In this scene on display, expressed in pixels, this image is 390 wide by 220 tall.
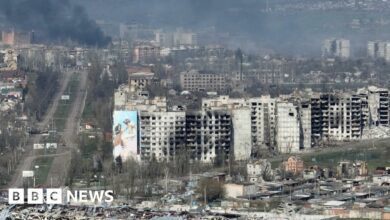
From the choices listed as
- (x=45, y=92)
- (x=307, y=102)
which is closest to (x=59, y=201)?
(x=307, y=102)

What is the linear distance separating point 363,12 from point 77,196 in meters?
39.2

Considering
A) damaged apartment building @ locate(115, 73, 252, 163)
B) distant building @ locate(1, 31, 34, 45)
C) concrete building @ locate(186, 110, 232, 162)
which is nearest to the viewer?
damaged apartment building @ locate(115, 73, 252, 163)

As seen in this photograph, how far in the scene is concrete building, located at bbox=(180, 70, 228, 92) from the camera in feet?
131

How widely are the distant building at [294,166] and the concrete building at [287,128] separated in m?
2.67

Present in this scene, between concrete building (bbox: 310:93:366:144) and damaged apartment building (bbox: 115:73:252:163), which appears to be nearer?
damaged apartment building (bbox: 115:73:252:163)

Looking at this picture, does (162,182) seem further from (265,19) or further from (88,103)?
(265,19)

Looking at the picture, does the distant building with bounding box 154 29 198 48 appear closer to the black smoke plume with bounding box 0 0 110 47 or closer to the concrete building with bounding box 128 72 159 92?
the black smoke plume with bounding box 0 0 110 47

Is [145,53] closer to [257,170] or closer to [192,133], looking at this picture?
[192,133]

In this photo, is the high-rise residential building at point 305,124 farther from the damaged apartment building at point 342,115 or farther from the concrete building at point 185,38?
the concrete building at point 185,38

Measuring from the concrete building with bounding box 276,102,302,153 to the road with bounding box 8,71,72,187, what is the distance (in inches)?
146

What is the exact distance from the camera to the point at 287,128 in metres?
30.3

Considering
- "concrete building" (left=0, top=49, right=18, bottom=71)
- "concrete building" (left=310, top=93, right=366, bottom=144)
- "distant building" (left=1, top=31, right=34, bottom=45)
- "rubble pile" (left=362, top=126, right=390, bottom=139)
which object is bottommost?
"rubble pile" (left=362, top=126, right=390, bottom=139)

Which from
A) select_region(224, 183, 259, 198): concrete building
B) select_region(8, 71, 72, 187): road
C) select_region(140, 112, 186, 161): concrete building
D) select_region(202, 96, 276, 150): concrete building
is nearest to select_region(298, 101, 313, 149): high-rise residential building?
select_region(202, 96, 276, 150): concrete building

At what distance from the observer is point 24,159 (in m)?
28.1
